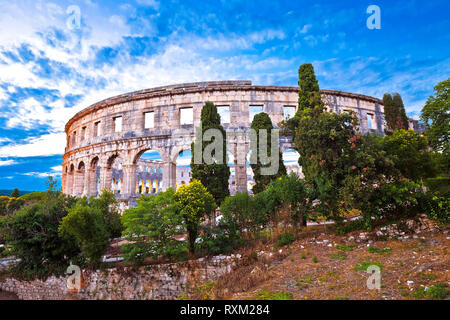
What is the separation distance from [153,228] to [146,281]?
7.26 ft

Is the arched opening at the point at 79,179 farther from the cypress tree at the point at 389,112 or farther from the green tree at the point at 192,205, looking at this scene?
the cypress tree at the point at 389,112

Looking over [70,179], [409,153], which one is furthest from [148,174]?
[409,153]

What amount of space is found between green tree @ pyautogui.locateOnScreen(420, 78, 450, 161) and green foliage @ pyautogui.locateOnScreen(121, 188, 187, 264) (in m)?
12.6

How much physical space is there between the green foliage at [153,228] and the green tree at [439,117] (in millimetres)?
12641

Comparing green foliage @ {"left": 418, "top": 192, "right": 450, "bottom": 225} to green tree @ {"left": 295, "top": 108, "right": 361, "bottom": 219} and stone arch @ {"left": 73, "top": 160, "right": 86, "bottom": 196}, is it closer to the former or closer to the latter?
green tree @ {"left": 295, "top": 108, "right": 361, "bottom": 219}

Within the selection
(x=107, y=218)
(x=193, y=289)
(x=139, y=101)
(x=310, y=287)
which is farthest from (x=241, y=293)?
(x=139, y=101)

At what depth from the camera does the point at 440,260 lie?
737 centimetres

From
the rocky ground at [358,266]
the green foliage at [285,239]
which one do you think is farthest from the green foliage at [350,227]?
the green foliage at [285,239]

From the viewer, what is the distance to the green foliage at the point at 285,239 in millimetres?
11229

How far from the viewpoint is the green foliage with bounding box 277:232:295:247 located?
36.8 ft

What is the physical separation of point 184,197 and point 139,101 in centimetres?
1490

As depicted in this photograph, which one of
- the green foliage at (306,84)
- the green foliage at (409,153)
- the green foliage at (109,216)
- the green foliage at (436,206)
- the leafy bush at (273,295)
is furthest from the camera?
the green foliage at (306,84)

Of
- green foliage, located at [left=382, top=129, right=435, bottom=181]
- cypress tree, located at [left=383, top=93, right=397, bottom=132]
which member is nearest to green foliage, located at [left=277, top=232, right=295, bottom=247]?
green foliage, located at [left=382, top=129, right=435, bottom=181]

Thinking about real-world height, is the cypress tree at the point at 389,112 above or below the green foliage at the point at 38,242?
above
